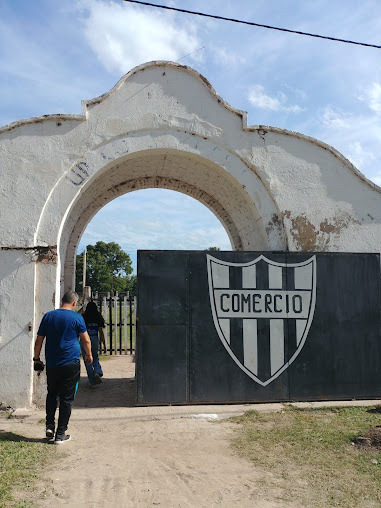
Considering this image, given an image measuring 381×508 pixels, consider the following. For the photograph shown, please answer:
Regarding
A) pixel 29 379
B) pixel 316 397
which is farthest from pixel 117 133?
pixel 316 397

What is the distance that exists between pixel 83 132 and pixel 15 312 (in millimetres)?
3054

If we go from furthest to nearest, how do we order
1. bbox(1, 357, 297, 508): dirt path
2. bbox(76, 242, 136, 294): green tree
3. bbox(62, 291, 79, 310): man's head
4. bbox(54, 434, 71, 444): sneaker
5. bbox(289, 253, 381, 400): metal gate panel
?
bbox(76, 242, 136, 294): green tree < bbox(289, 253, 381, 400): metal gate panel < bbox(62, 291, 79, 310): man's head < bbox(54, 434, 71, 444): sneaker < bbox(1, 357, 297, 508): dirt path

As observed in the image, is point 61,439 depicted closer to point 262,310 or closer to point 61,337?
point 61,337

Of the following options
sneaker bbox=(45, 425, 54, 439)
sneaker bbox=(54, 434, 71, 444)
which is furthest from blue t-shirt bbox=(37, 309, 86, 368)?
sneaker bbox=(54, 434, 71, 444)

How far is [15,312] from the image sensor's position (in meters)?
7.08

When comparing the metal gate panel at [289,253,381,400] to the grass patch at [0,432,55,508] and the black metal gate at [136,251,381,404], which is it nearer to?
the black metal gate at [136,251,381,404]

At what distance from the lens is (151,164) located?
8852mm

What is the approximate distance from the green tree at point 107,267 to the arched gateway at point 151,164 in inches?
1898

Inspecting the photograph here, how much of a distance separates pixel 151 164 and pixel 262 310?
351cm

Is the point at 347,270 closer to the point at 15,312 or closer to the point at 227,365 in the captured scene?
the point at 227,365

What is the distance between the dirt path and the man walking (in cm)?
33

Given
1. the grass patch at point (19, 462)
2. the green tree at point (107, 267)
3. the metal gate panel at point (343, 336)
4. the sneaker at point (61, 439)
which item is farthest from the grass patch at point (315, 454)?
the green tree at point (107, 267)

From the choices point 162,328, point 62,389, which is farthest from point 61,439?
point 162,328

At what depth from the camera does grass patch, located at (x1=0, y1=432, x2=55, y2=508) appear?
3.97 m
